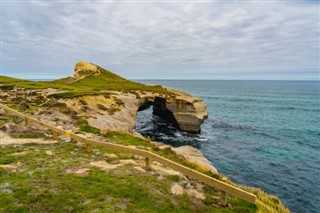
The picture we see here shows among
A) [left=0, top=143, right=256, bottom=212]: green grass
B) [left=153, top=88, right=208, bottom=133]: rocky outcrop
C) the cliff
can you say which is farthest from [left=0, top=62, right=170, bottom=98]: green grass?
[left=0, top=143, right=256, bottom=212]: green grass

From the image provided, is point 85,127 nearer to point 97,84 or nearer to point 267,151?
point 267,151

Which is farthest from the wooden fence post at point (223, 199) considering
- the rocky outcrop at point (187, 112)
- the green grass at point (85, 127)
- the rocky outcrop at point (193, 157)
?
the rocky outcrop at point (187, 112)

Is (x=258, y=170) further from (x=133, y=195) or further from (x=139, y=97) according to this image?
(x=139, y=97)

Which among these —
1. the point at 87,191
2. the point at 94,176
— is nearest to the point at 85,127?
the point at 94,176

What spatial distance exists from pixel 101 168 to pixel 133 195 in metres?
3.10

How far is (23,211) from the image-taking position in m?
6.95

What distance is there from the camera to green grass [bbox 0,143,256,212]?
7.43m

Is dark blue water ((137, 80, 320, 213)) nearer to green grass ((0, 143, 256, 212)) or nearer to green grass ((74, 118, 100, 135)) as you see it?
green grass ((74, 118, 100, 135))

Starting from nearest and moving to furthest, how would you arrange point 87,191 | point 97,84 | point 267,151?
point 87,191, point 267,151, point 97,84

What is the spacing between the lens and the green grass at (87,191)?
7426mm

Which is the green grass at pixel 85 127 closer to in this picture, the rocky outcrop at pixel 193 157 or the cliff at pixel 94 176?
the cliff at pixel 94 176

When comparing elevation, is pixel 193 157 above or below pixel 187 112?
below

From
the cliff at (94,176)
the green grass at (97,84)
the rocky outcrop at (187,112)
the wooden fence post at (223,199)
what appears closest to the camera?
the cliff at (94,176)

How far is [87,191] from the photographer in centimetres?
835
